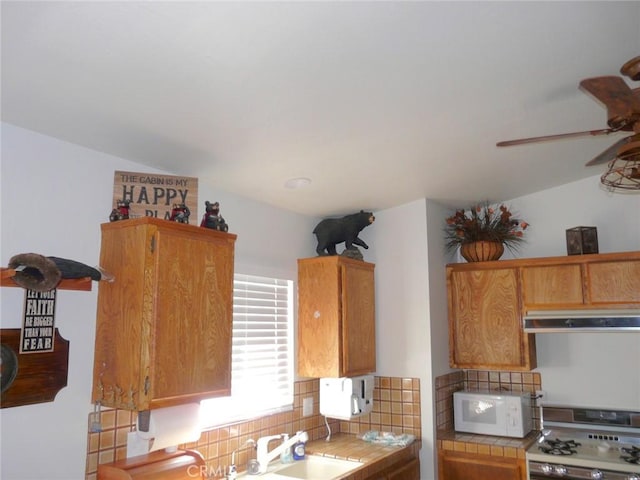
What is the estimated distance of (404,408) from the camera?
3.69 m

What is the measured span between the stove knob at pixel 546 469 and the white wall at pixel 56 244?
8.87 feet

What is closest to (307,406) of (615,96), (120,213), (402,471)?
(402,471)

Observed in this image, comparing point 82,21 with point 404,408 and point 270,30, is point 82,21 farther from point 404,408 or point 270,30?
point 404,408

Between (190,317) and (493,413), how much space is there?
249cm

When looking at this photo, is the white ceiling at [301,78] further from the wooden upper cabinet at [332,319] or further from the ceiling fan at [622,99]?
the wooden upper cabinet at [332,319]

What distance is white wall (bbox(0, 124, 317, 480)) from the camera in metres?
1.93

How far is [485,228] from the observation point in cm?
A: 394

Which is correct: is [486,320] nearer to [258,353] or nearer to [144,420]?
[258,353]

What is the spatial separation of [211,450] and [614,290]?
2.83 m

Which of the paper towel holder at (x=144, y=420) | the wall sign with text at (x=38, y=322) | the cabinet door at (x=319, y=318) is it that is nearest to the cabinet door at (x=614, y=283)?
the cabinet door at (x=319, y=318)

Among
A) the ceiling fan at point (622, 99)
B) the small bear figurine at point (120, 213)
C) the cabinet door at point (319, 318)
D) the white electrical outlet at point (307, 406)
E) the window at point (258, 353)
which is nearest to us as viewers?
the ceiling fan at point (622, 99)

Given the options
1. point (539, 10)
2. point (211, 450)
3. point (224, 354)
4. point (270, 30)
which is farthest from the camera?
point (211, 450)

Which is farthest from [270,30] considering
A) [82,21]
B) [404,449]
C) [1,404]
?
[404,449]

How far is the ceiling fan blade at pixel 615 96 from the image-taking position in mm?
1659
